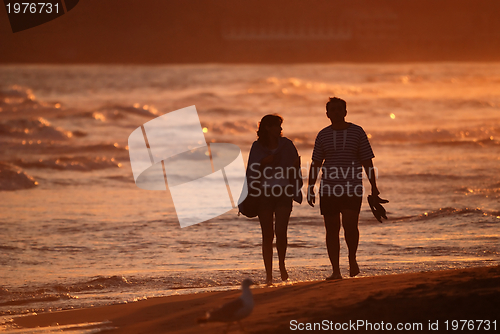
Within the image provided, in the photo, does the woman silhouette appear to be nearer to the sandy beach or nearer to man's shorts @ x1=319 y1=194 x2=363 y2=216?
man's shorts @ x1=319 y1=194 x2=363 y2=216

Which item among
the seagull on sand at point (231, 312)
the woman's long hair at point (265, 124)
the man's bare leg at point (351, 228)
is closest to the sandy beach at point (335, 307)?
the seagull on sand at point (231, 312)

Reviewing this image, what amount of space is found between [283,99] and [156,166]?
76.8 ft

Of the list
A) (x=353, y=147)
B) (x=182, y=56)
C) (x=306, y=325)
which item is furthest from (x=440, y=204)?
(x=182, y=56)

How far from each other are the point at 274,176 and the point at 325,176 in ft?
1.45

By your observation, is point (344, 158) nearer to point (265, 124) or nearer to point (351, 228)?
point (351, 228)

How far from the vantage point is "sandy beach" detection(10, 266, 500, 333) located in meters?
4.02

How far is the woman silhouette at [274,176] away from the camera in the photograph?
5.64 metres

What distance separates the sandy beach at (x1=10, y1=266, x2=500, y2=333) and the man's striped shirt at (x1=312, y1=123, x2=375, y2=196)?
750 mm

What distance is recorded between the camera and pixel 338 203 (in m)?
5.51

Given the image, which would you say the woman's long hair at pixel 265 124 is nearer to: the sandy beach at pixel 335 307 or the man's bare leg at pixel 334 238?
the man's bare leg at pixel 334 238

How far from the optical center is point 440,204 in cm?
987

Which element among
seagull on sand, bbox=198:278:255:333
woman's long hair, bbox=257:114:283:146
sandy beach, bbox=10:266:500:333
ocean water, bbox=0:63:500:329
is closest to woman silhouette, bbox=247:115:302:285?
woman's long hair, bbox=257:114:283:146

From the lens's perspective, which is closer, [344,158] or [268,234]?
[344,158]

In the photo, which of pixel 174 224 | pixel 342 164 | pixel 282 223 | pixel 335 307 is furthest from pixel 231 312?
pixel 174 224
